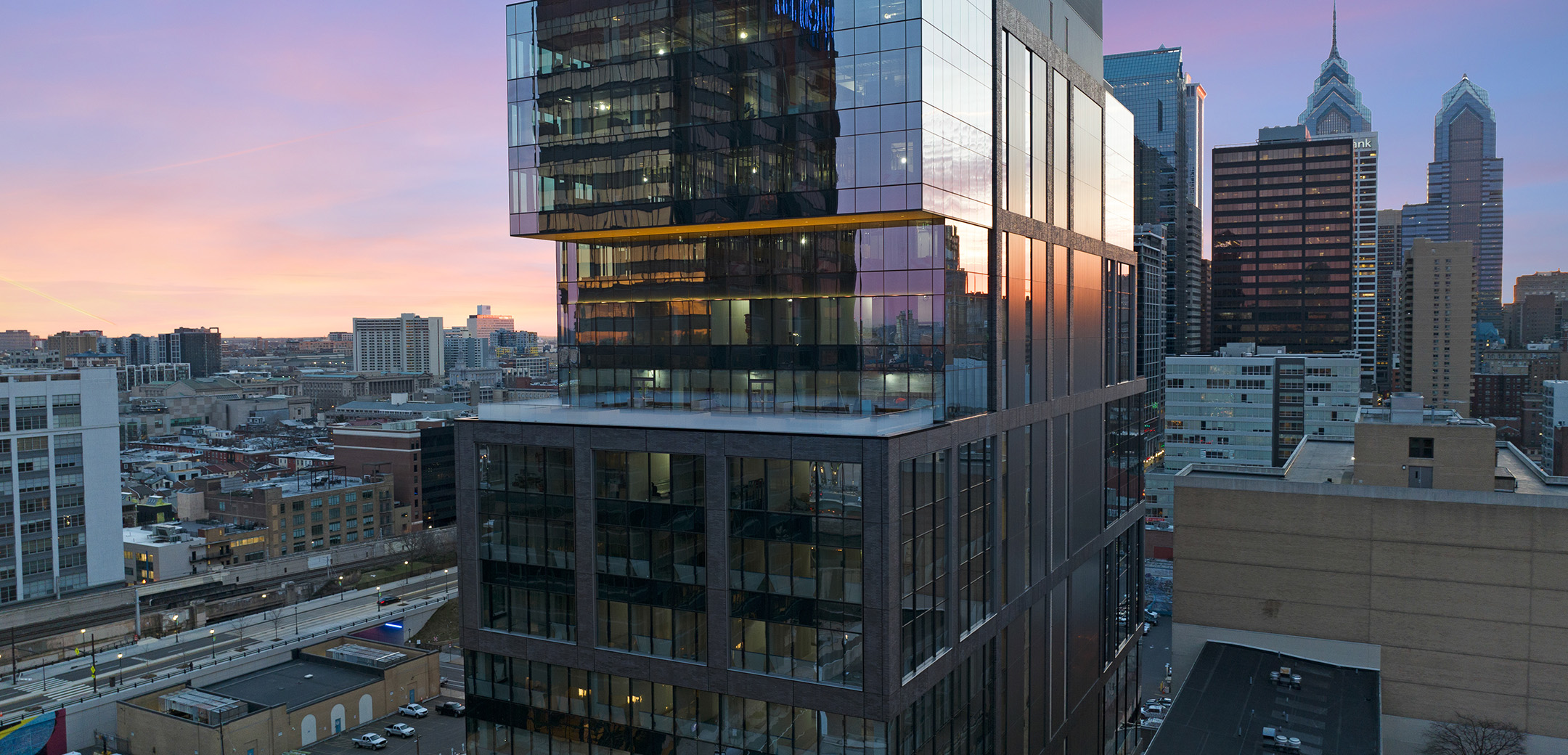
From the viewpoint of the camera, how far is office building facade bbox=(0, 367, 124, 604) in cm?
11150

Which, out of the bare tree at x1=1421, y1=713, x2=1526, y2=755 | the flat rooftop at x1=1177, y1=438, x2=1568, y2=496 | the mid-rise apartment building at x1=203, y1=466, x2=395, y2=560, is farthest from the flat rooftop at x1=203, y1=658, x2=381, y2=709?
the bare tree at x1=1421, y1=713, x2=1526, y2=755

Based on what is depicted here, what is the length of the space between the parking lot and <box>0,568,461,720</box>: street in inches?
622

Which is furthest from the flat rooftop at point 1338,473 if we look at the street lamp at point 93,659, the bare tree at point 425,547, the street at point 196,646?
the bare tree at point 425,547

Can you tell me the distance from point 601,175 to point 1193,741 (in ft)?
112

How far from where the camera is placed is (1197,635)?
166 feet

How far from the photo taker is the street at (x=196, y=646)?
3430 inches

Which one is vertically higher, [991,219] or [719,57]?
[719,57]

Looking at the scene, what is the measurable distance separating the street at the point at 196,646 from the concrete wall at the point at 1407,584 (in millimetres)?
87136

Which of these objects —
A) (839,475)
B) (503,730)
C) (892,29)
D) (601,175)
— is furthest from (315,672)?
(892,29)

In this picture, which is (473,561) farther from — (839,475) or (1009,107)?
(1009,107)

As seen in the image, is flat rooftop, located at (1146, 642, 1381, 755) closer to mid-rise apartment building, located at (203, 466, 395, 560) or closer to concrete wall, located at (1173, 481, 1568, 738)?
concrete wall, located at (1173, 481, 1568, 738)

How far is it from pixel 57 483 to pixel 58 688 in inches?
1582

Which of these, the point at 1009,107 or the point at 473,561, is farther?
the point at 1009,107

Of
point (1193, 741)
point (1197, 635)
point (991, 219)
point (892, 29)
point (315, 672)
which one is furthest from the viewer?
point (315, 672)
